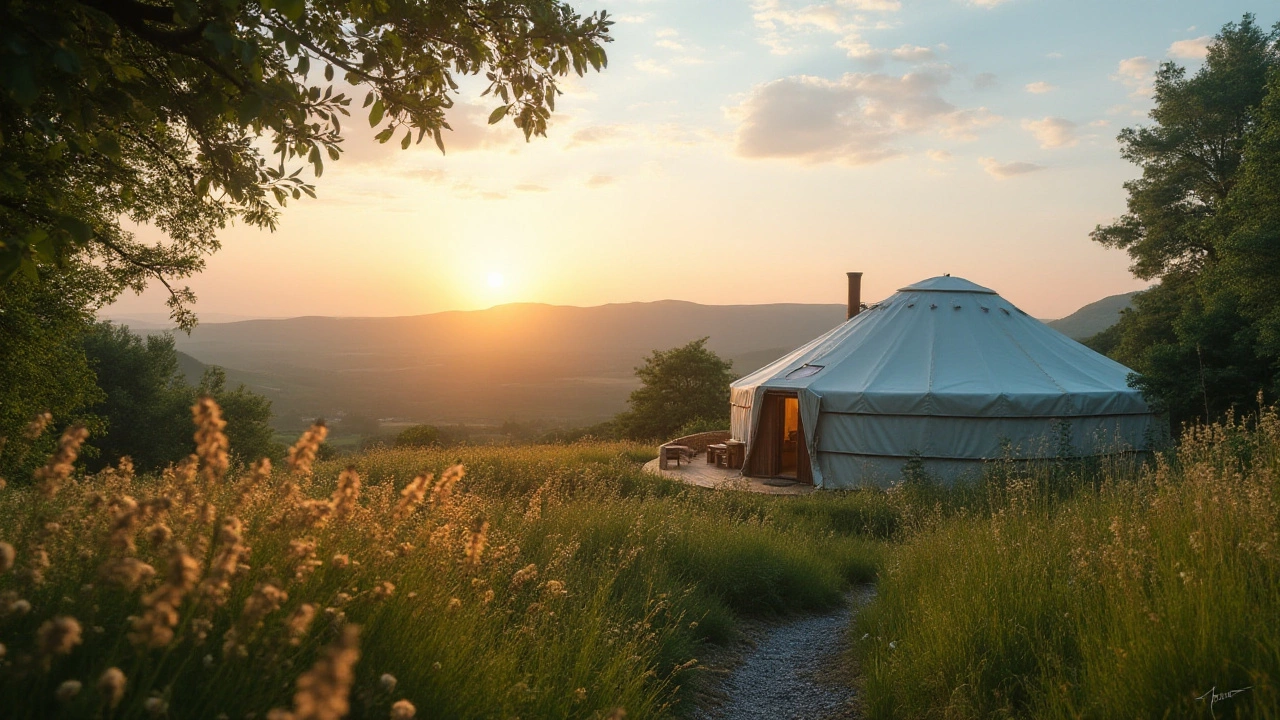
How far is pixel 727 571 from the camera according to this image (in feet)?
19.5

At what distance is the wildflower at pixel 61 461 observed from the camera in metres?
1.53

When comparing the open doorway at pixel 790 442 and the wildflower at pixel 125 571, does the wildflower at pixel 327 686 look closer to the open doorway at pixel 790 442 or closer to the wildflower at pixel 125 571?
the wildflower at pixel 125 571

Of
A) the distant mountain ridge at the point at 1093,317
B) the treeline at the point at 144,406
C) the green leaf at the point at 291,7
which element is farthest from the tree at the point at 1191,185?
the distant mountain ridge at the point at 1093,317

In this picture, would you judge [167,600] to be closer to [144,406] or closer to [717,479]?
[717,479]

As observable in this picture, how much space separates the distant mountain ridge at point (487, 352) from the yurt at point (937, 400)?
1481 inches

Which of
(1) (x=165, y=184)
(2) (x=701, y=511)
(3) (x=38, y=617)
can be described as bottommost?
(2) (x=701, y=511)

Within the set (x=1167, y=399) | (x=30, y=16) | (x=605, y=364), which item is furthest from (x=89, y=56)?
(x=605, y=364)

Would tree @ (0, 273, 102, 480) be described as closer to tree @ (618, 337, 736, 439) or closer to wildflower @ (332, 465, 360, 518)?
wildflower @ (332, 465, 360, 518)

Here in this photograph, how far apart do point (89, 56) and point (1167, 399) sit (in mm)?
12970

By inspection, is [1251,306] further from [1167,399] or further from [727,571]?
[727,571]

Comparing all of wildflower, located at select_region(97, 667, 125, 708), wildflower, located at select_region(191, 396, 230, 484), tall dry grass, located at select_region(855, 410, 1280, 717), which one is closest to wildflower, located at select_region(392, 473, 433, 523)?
wildflower, located at select_region(191, 396, 230, 484)

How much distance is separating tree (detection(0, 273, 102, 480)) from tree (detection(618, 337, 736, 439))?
1433 centimetres

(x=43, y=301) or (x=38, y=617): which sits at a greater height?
(x=43, y=301)

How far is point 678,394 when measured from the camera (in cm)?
2416
